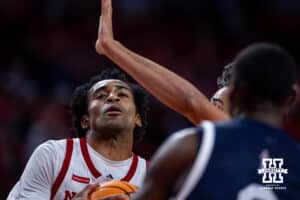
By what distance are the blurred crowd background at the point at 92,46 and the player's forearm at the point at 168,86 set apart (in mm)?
5749

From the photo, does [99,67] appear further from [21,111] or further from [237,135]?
[237,135]

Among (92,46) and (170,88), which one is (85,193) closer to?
(170,88)

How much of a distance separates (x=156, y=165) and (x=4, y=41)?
9.88 meters

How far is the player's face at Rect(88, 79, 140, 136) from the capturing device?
6.32 meters

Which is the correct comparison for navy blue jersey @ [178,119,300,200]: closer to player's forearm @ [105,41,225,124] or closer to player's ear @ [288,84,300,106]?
player's ear @ [288,84,300,106]

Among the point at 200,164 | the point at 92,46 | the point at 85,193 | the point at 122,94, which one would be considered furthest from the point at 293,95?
the point at 92,46

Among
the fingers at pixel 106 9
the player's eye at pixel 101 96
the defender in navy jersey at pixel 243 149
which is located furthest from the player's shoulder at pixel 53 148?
the defender in navy jersey at pixel 243 149

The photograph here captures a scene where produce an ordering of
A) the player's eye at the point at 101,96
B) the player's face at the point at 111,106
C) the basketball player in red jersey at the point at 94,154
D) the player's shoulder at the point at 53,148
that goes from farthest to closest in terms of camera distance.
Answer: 1. the player's eye at the point at 101,96
2. the player's face at the point at 111,106
3. the player's shoulder at the point at 53,148
4. the basketball player in red jersey at the point at 94,154

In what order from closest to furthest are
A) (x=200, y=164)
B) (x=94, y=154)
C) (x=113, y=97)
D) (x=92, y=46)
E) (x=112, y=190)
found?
(x=200, y=164) → (x=112, y=190) → (x=94, y=154) → (x=113, y=97) → (x=92, y=46)

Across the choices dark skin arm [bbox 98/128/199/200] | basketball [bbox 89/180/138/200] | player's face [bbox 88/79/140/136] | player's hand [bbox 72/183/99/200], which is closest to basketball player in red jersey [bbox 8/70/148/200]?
player's face [bbox 88/79/140/136]

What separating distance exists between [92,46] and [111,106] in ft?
23.4

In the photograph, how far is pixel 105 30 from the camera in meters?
5.43

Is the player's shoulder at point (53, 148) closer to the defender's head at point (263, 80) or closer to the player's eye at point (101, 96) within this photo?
the player's eye at point (101, 96)

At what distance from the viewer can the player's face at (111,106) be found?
20.7 ft
